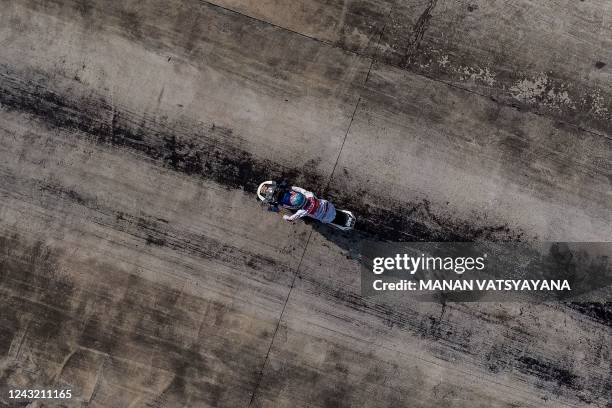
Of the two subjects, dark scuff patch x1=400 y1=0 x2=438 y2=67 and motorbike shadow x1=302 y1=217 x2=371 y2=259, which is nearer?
motorbike shadow x1=302 y1=217 x2=371 y2=259

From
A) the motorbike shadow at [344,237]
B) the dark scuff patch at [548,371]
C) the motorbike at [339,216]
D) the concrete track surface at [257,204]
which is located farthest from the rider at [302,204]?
the dark scuff patch at [548,371]

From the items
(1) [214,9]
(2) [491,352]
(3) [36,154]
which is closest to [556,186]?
(2) [491,352]

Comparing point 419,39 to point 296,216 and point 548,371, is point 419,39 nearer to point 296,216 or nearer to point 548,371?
point 296,216

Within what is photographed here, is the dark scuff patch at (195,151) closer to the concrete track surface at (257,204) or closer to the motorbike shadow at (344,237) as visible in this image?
the concrete track surface at (257,204)

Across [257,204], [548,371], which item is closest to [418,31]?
[257,204]

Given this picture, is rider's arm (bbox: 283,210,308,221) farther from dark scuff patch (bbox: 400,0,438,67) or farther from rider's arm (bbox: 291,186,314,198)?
dark scuff patch (bbox: 400,0,438,67)

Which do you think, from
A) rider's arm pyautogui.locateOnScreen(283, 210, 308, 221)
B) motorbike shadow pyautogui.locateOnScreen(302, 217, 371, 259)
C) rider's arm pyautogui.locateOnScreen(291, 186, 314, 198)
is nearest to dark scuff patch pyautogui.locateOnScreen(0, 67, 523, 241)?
motorbike shadow pyautogui.locateOnScreen(302, 217, 371, 259)
